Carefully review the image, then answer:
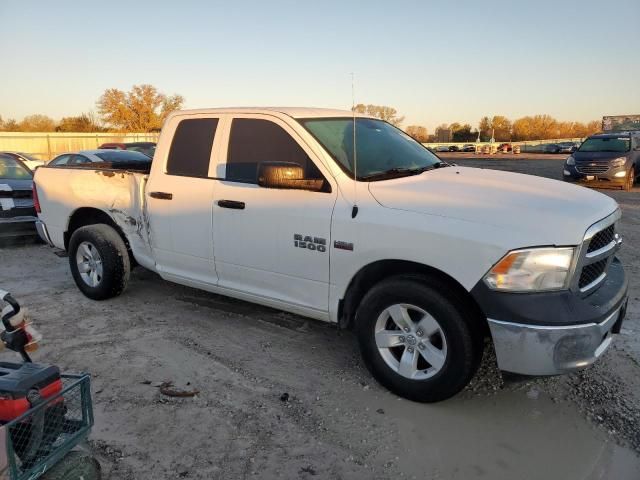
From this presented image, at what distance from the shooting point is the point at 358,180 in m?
3.67

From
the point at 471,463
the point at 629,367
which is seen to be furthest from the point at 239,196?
the point at 629,367

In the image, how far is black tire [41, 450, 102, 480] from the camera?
7.43 feet

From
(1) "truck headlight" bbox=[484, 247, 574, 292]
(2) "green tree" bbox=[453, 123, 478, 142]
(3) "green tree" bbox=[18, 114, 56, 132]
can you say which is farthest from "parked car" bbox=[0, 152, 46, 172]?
(2) "green tree" bbox=[453, 123, 478, 142]

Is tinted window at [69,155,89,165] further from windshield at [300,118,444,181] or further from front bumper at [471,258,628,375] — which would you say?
front bumper at [471,258,628,375]

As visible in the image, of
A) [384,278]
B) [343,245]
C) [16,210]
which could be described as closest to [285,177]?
[343,245]

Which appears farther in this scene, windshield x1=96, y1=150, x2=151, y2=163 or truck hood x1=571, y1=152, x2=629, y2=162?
truck hood x1=571, y1=152, x2=629, y2=162

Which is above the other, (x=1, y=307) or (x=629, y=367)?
(x=1, y=307)

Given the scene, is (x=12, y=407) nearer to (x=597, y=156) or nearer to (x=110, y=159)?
(x=110, y=159)

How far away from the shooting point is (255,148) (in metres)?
4.21

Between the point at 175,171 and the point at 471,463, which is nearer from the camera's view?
the point at 471,463

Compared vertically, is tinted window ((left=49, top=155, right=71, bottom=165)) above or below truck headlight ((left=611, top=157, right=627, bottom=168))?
above

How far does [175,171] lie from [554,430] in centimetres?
355

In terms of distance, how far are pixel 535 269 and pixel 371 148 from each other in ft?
5.69

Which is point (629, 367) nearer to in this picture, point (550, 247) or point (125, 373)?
point (550, 247)
